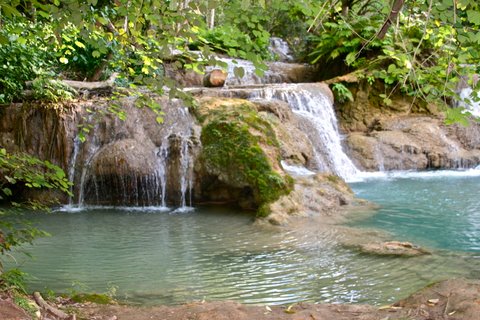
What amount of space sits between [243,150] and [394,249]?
3596 millimetres

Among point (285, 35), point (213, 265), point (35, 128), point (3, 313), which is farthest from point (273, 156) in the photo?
point (285, 35)

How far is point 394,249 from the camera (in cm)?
626

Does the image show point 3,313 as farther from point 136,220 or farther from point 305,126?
point 305,126

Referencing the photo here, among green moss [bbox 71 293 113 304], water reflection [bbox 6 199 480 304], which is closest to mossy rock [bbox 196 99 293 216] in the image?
water reflection [bbox 6 199 480 304]

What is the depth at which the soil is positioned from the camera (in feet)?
12.1

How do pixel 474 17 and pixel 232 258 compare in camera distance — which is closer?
pixel 474 17

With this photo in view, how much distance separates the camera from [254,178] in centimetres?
886

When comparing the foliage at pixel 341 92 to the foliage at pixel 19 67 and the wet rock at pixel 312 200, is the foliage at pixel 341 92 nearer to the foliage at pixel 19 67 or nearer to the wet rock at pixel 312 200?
the wet rock at pixel 312 200

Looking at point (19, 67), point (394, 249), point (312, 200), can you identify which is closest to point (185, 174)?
point (312, 200)

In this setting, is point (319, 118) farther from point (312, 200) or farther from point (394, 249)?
point (394, 249)

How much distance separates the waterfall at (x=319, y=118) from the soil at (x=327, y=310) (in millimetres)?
7938

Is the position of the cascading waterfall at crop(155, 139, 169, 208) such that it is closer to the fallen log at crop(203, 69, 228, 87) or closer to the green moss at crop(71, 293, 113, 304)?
the green moss at crop(71, 293, 113, 304)

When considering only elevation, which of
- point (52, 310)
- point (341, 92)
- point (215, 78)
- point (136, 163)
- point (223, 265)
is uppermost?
point (215, 78)

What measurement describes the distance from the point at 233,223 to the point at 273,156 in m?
1.59
